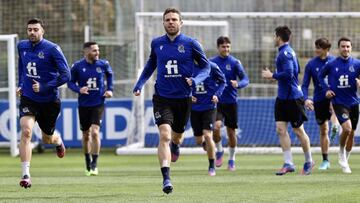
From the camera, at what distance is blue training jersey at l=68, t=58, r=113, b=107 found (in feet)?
61.6

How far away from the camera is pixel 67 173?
1864 centimetres

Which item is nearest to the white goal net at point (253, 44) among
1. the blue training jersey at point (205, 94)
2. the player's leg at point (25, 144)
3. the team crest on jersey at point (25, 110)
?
the blue training jersey at point (205, 94)

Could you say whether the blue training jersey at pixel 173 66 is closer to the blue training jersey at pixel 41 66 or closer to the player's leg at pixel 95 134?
the blue training jersey at pixel 41 66

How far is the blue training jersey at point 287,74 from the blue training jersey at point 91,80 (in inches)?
125

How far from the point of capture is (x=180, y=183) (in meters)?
15.6

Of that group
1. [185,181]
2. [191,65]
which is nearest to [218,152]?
[185,181]

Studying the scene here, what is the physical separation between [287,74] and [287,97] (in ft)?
1.58

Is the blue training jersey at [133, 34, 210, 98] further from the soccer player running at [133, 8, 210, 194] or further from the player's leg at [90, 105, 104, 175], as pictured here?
the player's leg at [90, 105, 104, 175]

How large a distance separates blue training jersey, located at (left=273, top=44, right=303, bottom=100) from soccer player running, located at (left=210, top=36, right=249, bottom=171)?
165cm

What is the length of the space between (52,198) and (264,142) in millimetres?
12557

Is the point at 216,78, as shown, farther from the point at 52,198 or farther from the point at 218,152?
the point at 52,198

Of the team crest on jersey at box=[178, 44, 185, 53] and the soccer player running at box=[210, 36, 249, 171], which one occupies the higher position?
the team crest on jersey at box=[178, 44, 185, 53]

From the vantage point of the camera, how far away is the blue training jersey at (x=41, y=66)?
49.3ft

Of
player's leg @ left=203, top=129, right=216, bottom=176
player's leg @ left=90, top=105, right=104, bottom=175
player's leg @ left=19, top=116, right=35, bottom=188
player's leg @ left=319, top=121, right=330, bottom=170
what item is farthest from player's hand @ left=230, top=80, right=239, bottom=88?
player's leg @ left=19, top=116, right=35, bottom=188
